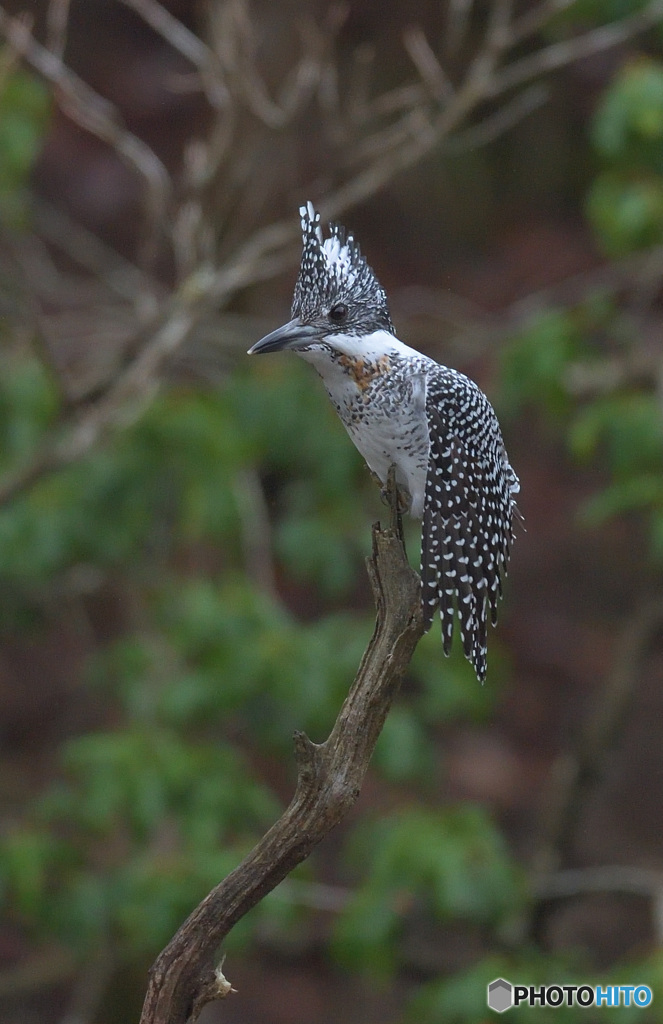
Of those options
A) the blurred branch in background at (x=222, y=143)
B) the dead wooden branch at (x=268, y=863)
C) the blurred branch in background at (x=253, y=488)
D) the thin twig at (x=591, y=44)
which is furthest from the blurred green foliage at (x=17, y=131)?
the dead wooden branch at (x=268, y=863)

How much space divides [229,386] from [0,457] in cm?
78

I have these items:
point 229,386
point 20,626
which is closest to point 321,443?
point 229,386

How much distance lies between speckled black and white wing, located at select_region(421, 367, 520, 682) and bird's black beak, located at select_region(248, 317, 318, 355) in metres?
0.28

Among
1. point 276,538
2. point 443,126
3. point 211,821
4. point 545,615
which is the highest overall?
point 545,615

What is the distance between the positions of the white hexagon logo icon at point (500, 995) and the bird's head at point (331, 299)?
83.7 inches

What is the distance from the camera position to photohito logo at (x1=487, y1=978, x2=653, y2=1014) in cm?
345

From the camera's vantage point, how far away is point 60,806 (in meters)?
4.16

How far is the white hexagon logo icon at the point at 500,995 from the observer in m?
3.56

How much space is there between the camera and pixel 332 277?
7.07 ft

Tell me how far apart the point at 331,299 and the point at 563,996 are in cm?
239

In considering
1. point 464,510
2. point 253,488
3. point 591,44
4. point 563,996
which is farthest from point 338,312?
point 253,488

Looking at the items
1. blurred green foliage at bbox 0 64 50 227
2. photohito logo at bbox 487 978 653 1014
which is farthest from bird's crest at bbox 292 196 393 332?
photohito logo at bbox 487 978 653 1014

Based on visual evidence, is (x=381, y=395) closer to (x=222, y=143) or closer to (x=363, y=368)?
(x=363, y=368)

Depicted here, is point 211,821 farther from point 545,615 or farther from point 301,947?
point 545,615
